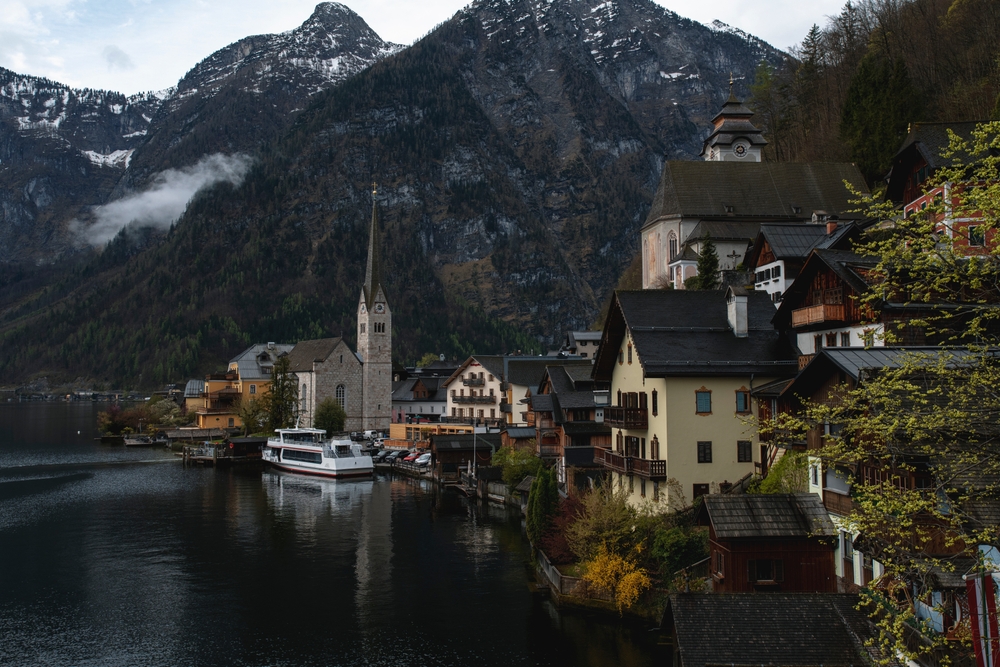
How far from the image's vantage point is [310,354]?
398 feet

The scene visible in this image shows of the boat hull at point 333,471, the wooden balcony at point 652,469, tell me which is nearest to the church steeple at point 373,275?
the boat hull at point 333,471

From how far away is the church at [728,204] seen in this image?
71.5 m

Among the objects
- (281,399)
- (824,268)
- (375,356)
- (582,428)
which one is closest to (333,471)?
(281,399)

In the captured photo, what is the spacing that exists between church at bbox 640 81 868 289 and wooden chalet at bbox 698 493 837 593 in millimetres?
43641

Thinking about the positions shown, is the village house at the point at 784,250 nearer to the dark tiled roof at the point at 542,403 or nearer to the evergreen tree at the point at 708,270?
the evergreen tree at the point at 708,270

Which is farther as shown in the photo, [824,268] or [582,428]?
[582,428]

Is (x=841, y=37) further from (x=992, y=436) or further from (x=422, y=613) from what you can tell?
(x=992, y=436)

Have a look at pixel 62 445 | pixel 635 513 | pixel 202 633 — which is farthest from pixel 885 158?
pixel 62 445

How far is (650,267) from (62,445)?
8693 centimetres

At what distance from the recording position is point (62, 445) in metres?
116

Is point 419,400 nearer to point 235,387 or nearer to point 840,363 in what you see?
point 235,387

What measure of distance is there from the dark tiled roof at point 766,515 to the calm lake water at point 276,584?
6170mm

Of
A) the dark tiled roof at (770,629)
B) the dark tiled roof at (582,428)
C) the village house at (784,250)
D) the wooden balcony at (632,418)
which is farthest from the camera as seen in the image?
the dark tiled roof at (582,428)

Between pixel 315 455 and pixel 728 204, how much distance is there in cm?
4848
